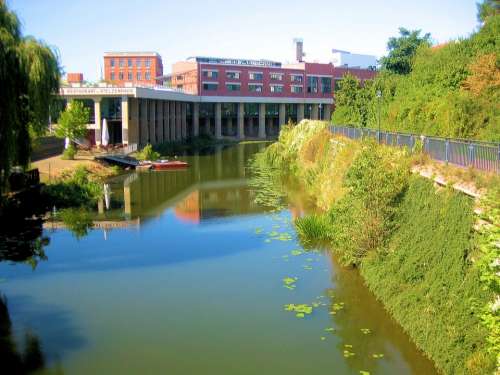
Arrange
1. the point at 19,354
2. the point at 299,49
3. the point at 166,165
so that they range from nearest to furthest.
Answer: the point at 19,354 → the point at 166,165 → the point at 299,49

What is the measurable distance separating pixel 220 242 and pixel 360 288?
7.94 m

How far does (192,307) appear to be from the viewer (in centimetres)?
1619

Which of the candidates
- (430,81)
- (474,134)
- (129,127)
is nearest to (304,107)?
(129,127)

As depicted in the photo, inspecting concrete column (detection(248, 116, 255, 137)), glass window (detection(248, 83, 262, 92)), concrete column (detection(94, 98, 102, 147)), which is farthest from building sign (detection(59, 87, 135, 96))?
concrete column (detection(248, 116, 255, 137))

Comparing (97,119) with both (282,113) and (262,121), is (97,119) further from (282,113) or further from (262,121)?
(282,113)

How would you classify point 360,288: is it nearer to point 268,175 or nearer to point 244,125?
point 268,175

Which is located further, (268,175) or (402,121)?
(268,175)

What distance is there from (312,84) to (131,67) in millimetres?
35086

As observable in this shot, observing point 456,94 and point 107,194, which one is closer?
point 456,94

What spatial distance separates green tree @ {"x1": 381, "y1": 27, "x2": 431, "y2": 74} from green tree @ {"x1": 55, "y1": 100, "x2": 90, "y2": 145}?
35654 mm

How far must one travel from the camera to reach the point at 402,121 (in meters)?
30.1

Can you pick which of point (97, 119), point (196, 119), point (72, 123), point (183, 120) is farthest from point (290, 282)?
point (196, 119)

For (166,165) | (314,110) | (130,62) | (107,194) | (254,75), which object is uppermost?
(130,62)

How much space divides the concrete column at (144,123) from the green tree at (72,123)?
14658mm
